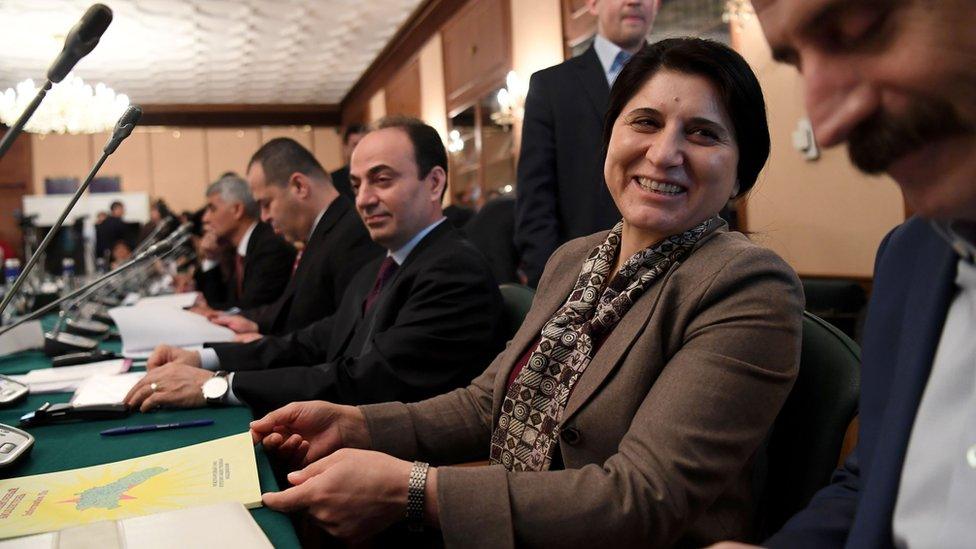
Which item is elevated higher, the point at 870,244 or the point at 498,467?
the point at 870,244

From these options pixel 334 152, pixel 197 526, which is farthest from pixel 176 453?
pixel 334 152

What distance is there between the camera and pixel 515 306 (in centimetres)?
175

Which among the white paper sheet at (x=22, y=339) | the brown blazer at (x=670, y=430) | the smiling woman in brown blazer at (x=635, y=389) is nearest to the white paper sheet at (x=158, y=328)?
the white paper sheet at (x=22, y=339)

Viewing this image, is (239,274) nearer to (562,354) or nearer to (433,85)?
(562,354)

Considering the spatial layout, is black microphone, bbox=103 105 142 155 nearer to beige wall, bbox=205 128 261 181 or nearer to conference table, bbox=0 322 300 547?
conference table, bbox=0 322 300 547

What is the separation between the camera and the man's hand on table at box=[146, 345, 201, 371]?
1850 mm

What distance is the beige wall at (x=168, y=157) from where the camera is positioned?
1121 centimetres

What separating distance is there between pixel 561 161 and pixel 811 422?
146 centimetres

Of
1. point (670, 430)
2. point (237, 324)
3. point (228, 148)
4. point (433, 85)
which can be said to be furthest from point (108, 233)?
point (670, 430)

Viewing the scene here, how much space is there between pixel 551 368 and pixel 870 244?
2.49 metres

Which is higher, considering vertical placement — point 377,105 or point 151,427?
point 377,105

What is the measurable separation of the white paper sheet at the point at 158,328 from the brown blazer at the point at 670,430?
1.65 meters

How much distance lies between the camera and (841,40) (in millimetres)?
464

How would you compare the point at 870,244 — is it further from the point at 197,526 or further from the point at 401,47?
the point at 401,47
